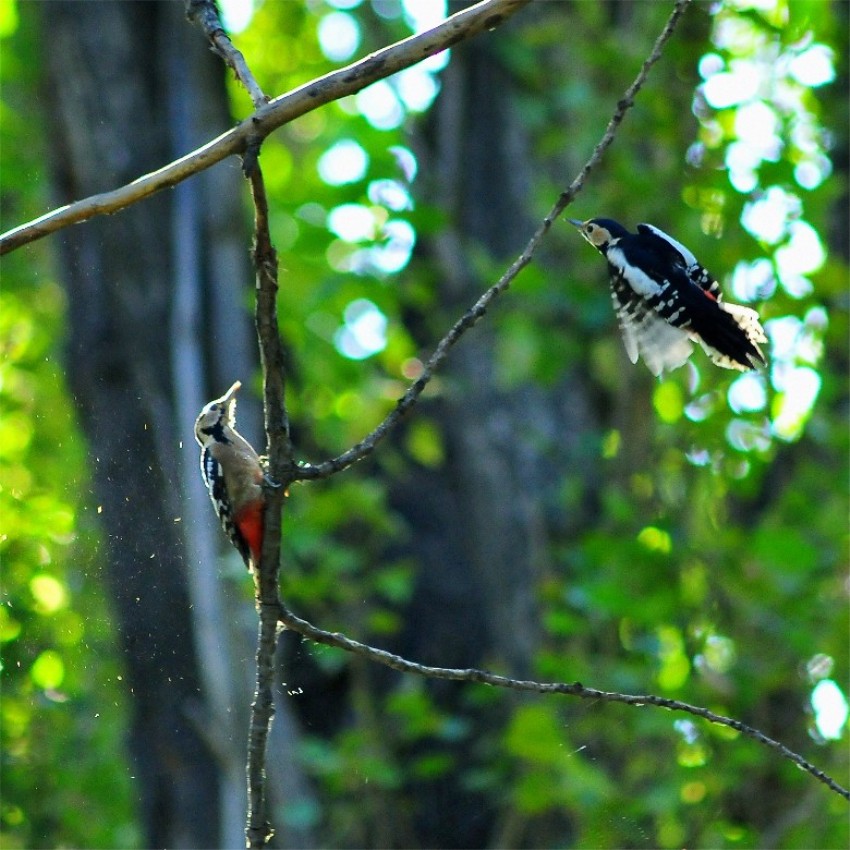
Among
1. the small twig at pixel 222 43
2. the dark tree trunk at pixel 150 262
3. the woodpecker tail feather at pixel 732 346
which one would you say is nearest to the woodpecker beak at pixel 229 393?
the dark tree trunk at pixel 150 262

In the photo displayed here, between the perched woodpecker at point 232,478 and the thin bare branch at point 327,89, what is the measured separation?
1.79m

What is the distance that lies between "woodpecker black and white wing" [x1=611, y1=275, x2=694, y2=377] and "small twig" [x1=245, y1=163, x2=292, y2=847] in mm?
1062

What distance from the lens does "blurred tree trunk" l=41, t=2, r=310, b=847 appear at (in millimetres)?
6445

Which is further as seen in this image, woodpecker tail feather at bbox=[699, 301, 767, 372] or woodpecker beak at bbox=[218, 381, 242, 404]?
woodpecker beak at bbox=[218, 381, 242, 404]

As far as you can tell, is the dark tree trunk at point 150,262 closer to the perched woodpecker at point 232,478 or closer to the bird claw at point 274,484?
the perched woodpecker at point 232,478

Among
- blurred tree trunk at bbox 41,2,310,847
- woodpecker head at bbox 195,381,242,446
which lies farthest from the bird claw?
blurred tree trunk at bbox 41,2,310,847

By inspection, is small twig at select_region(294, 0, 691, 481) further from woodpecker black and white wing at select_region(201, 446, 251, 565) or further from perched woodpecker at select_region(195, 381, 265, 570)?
woodpecker black and white wing at select_region(201, 446, 251, 565)

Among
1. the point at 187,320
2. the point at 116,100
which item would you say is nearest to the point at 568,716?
the point at 187,320

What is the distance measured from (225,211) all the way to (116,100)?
2.59 feet

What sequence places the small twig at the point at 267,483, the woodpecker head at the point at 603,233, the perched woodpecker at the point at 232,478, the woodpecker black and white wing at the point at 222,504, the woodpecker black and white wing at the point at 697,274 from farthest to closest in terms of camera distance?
the woodpecker black and white wing at the point at 222,504 → the perched woodpecker at the point at 232,478 → the woodpecker head at the point at 603,233 → the woodpecker black and white wing at the point at 697,274 → the small twig at the point at 267,483

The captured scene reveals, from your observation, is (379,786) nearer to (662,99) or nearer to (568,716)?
(568,716)

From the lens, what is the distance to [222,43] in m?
2.65

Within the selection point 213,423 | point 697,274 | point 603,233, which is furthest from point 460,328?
point 213,423

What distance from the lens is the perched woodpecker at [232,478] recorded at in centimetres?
448
